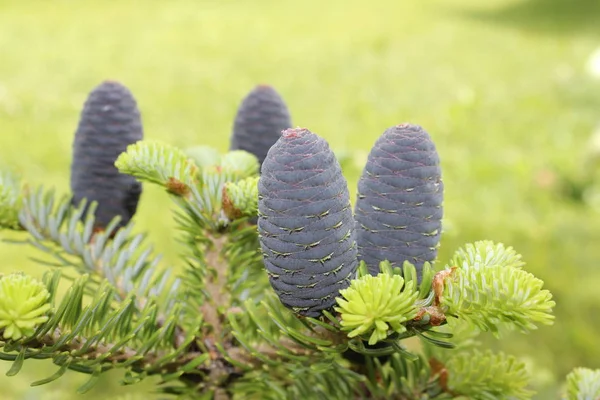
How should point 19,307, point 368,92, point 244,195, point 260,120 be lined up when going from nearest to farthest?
point 19,307 < point 244,195 < point 260,120 < point 368,92

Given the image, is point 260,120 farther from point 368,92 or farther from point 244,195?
point 368,92

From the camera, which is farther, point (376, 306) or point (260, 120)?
point (260, 120)

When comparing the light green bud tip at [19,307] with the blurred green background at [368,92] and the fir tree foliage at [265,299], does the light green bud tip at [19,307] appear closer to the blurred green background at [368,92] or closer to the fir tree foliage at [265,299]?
the fir tree foliage at [265,299]

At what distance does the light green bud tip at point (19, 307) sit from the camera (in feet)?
1.01

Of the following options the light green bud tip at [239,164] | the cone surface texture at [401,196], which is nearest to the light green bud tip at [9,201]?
the light green bud tip at [239,164]

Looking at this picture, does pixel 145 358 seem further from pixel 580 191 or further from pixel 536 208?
pixel 580 191

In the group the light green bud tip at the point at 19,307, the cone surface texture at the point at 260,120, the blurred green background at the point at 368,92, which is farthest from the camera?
the blurred green background at the point at 368,92

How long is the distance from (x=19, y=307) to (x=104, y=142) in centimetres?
20

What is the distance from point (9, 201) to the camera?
482 mm

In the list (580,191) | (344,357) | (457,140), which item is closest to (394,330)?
(344,357)

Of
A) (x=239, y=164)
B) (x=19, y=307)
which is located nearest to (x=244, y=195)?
(x=239, y=164)

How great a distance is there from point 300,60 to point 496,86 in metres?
0.92

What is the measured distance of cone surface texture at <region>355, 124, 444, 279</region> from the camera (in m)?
0.38

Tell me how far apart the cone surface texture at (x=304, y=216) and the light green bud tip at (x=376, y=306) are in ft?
0.09
